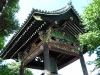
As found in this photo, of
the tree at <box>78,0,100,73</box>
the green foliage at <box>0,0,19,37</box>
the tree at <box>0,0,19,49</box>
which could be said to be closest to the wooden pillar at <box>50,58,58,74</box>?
the tree at <box>78,0,100,73</box>

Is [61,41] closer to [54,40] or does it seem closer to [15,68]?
[54,40]

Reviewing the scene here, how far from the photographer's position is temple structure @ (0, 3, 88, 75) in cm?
796

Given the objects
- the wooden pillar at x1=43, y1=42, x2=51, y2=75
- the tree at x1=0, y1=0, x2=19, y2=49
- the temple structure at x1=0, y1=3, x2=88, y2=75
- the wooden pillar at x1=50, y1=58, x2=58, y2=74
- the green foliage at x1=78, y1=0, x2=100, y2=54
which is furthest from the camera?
the tree at x1=0, y1=0, x2=19, y2=49

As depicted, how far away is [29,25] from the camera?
7996 mm

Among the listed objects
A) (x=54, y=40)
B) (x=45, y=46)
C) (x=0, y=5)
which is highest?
(x=54, y=40)

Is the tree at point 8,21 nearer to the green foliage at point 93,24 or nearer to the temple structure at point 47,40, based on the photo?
the temple structure at point 47,40

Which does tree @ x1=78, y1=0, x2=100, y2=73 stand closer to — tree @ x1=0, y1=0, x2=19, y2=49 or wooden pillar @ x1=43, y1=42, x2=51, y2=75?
wooden pillar @ x1=43, y1=42, x2=51, y2=75

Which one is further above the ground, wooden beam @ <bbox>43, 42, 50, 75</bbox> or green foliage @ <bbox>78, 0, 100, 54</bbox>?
green foliage @ <bbox>78, 0, 100, 54</bbox>

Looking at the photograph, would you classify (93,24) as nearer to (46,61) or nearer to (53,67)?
(46,61)

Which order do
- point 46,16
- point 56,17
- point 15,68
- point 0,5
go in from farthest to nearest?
point 15,68 < point 56,17 < point 46,16 < point 0,5

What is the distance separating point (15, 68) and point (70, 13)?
11727 millimetres

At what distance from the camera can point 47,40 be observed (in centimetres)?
841

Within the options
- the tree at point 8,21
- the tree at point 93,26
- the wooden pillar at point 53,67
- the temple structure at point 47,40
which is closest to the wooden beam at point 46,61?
the temple structure at point 47,40

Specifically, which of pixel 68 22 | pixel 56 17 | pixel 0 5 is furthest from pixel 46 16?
pixel 0 5
